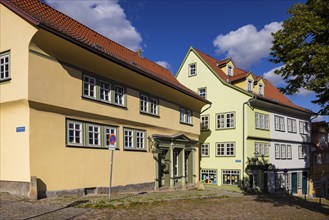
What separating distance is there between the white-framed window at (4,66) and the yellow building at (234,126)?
63.2ft

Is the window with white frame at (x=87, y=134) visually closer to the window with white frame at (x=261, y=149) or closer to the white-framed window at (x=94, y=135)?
the white-framed window at (x=94, y=135)

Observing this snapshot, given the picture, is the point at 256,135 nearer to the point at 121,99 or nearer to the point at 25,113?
the point at 121,99

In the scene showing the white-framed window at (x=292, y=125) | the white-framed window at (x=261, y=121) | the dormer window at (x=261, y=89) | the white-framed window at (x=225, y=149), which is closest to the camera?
the white-framed window at (x=225, y=149)

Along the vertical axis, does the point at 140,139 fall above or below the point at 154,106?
below

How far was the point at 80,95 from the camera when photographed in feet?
52.6

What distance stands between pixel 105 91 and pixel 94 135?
2541 mm

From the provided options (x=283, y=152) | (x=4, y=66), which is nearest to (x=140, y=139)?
(x=4, y=66)

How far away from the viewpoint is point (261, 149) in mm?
32156

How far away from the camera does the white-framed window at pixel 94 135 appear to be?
16609 millimetres

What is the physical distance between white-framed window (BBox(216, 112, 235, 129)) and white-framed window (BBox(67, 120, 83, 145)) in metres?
18.5

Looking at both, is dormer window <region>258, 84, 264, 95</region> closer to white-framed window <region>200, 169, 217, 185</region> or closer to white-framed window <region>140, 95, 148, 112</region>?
white-framed window <region>200, 169, 217, 185</region>

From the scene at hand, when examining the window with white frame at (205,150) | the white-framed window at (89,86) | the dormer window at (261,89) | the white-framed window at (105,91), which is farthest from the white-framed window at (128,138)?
the dormer window at (261,89)

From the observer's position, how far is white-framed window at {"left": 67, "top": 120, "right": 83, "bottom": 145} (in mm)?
15423

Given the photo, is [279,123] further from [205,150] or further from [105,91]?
[105,91]
